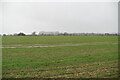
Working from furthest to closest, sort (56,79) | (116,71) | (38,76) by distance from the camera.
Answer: (116,71), (38,76), (56,79)

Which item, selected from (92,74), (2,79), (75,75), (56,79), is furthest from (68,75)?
(2,79)

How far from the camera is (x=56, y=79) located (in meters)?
6.84

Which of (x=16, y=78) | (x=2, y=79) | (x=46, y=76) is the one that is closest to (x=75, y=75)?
(x=46, y=76)

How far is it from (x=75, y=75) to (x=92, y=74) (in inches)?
39.5

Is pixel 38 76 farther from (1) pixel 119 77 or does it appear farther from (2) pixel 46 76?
(1) pixel 119 77

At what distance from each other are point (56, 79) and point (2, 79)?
2.81m

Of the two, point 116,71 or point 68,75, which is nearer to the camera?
point 68,75

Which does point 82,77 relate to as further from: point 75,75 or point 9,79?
point 9,79

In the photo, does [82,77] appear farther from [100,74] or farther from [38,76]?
[38,76]

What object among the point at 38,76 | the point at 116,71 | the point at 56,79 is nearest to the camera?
the point at 56,79

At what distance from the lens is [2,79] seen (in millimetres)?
6926

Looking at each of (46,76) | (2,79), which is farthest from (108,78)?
(2,79)

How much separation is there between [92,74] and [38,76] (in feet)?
10.00

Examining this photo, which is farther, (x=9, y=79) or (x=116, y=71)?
(x=116, y=71)
